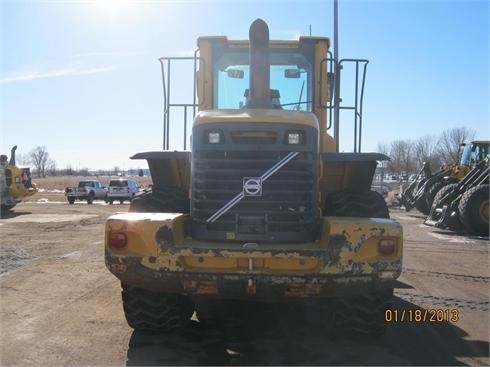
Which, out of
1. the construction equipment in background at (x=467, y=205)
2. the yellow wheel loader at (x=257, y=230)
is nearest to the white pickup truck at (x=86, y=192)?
the construction equipment in background at (x=467, y=205)

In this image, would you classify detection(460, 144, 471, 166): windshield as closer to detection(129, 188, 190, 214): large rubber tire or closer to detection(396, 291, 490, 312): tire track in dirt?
detection(396, 291, 490, 312): tire track in dirt

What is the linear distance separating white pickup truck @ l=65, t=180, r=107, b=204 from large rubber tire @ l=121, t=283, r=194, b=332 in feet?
107

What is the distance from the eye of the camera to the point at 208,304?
673 cm

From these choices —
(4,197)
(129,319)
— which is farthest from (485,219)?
(4,197)

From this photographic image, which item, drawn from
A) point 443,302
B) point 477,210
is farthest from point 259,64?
point 477,210

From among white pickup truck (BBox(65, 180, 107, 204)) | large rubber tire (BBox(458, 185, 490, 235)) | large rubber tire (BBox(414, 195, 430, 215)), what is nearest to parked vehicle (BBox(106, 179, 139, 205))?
white pickup truck (BBox(65, 180, 107, 204))

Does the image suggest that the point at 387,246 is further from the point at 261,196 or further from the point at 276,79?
the point at 276,79

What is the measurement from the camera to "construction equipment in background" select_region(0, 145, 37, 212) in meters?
23.9

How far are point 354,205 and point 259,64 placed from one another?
1.74 metres

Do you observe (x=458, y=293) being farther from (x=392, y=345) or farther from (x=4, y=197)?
(x=4, y=197)

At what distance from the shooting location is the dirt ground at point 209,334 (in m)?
4.90

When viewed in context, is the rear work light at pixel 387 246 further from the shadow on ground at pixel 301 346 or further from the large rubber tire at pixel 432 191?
the large rubber tire at pixel 432 191

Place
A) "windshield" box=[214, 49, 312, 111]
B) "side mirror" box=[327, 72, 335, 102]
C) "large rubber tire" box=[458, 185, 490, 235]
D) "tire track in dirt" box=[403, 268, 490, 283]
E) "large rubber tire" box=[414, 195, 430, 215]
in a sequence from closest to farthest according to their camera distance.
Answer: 1. "side mirror" box=[327, 72, 335, 102]
2. "windshield" box=[214, 49, 312, 111]
3. "tire track in dirt" box=[403, 268, 490, 283]
4. "large rubber tire" box=[458, 185, 490, 235]
5. "large rubber tire" box=[414, 195, 430, 215]

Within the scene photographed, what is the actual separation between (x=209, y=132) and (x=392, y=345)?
8.49 feet
